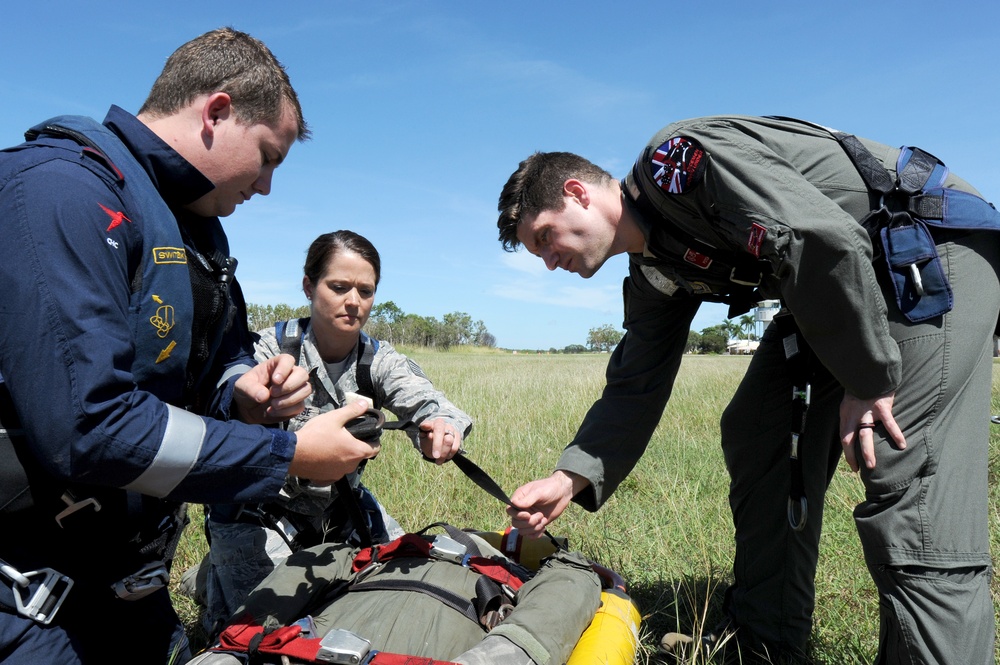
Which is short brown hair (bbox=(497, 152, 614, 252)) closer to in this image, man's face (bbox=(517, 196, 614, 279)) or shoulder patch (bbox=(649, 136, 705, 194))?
man's face (bbox=(517, 196, 614, 279))

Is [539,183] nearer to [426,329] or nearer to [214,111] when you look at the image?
[214,111]

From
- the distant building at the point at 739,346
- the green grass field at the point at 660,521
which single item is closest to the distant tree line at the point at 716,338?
the distant building at the point at 739,346

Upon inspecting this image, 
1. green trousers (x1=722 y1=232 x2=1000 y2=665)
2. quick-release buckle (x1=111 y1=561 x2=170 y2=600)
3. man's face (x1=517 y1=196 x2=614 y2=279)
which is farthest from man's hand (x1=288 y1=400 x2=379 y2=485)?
green trousers (x1=722 y1=232 x2=1000 y2=665)

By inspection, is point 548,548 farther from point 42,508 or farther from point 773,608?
point 42,508

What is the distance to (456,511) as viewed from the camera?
5.11 metres

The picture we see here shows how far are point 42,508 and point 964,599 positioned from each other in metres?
3.04

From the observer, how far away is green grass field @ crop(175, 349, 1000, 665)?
12.3ft

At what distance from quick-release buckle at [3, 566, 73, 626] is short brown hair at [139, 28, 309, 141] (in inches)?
62.2

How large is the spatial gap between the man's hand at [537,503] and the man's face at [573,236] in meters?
1.01

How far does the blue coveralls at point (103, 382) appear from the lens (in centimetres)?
188

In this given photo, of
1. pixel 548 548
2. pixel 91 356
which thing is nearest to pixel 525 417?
pixel 548 548

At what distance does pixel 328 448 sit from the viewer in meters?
2.26

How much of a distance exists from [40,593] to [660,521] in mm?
3699

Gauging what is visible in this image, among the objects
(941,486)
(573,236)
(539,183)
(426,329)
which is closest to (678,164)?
(573,236)
